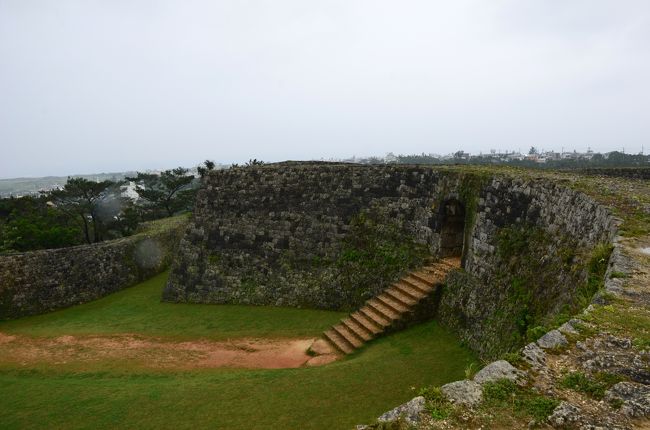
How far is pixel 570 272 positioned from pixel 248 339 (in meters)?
8.16

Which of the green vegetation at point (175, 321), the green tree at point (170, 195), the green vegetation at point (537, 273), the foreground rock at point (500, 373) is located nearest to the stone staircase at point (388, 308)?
the green vegetation at point (175, 321)

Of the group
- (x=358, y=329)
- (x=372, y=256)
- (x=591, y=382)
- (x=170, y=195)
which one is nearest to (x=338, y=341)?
(x=358, y=329)

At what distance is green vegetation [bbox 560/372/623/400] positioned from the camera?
112 inches

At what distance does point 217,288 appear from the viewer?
46.4 ft

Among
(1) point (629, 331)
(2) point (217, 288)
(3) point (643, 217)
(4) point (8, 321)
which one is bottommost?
(4) point (8, 321)

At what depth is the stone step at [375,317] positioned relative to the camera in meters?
9.96

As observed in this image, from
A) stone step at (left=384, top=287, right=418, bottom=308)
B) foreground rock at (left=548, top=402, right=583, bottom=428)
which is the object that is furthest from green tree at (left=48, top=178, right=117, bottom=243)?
foreground rock at (left=548, top=402, right=583, bottom=428)

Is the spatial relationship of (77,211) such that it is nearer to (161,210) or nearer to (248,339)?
(161,210)

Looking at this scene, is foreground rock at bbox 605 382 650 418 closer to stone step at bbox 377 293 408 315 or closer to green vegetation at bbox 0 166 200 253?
stone step at bbox 377 293 408 315

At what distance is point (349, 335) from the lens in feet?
33.6

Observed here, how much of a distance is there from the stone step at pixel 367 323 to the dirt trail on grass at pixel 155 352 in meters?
1.35

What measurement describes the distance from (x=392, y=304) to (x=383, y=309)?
0.25 metres

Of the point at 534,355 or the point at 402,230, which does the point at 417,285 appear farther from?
the point at 534,355

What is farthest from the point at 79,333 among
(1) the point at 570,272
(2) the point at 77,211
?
(2) the point at 77,211
